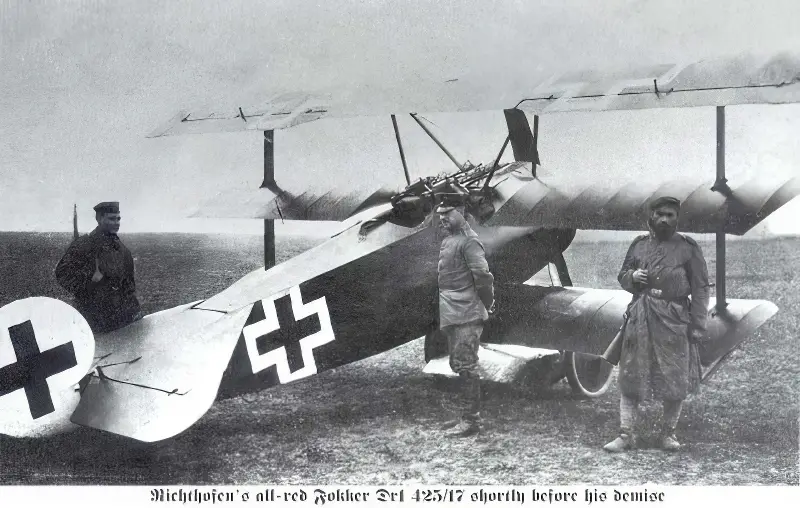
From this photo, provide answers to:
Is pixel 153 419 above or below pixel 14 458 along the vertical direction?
above

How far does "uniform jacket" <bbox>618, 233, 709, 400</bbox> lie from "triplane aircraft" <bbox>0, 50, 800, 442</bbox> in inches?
6.2

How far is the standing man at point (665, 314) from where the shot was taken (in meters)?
4.02

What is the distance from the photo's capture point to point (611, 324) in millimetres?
4246

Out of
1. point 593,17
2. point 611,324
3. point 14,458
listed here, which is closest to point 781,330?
point 611,324

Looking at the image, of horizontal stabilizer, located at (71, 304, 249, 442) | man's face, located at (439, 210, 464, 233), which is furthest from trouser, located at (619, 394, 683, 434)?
horizontal stabilizer, located at (71, 304, 249, 442)

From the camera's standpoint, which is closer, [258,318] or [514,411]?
[258,318]

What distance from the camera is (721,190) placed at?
4.07m

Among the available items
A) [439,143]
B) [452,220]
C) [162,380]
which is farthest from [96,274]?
[439,143]

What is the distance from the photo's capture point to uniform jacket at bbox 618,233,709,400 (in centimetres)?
402

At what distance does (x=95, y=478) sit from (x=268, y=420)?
1177 mm

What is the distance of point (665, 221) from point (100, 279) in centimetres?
362

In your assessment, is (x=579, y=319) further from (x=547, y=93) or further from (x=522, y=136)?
(x=547, y=93)

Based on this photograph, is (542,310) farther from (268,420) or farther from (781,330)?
(268,420)

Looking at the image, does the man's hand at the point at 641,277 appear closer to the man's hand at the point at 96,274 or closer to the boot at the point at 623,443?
the boot at the point at 623,443
